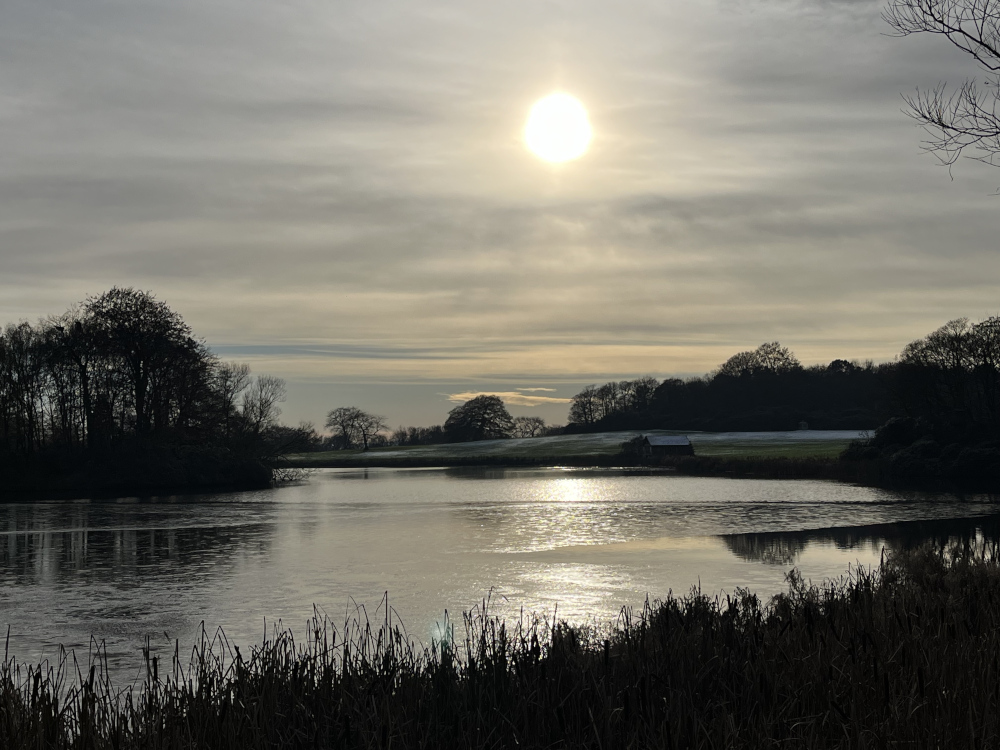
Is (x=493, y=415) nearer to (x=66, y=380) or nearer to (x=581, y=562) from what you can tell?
(x=66, y=380)

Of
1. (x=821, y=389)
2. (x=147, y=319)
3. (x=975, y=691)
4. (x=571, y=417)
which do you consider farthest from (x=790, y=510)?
(x=571, y=417)

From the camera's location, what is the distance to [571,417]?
397 ft

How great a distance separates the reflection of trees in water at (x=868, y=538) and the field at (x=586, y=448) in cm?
4591

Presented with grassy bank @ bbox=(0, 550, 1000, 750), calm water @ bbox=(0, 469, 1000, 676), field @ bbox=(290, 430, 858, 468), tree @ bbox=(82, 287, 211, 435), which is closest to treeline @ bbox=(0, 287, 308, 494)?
tree @ bbox=(82, 287, 211, 435)

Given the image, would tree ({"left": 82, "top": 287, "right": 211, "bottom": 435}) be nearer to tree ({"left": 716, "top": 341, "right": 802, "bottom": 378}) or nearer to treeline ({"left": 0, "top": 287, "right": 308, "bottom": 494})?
treeline ({"left": 0, "top": 287, "right": 308, "bottom": 494})

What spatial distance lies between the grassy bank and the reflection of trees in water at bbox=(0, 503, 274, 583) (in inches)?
484

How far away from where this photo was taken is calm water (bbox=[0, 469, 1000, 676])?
13.1m

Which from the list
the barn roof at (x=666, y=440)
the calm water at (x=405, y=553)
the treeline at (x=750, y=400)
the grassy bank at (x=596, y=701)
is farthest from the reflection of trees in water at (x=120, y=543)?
the treeline at (x=750, y=400)

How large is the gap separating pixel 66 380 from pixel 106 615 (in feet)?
143

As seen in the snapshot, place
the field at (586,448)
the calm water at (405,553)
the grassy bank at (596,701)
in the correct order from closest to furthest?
the grassy bank at (596,701), the calm water at (405,553), the field at (586,448)

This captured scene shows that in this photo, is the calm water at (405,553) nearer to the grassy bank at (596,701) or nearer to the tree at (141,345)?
the grassy bank at (596,701)

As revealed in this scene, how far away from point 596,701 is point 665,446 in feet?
248

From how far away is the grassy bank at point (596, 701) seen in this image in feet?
17.1

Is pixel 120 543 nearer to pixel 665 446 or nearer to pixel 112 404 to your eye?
pixel 112 404
